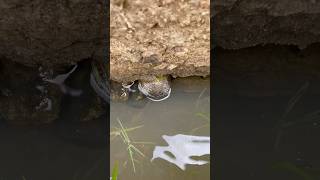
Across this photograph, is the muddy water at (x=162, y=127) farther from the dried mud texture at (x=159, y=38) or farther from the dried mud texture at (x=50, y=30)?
the dried mud texture at (x=50, y=30)

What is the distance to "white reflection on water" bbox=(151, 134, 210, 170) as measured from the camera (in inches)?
71.1

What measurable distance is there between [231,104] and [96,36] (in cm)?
A: 63

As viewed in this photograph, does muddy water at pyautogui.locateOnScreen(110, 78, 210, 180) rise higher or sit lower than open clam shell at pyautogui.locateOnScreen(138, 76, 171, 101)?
lower

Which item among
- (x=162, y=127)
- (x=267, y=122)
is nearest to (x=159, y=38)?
(x=162, y=127)

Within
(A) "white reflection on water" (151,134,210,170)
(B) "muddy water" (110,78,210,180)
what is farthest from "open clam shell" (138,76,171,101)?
(A) "white reflection on water" (151,134,210,170)

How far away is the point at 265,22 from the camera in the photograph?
60.2 inches

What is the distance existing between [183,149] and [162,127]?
12 centimetres

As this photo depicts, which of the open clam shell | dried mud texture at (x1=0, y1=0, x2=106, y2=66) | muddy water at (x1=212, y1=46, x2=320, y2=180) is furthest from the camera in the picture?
muddy water at (x1=212, y1=46, x2=320, y2=180)

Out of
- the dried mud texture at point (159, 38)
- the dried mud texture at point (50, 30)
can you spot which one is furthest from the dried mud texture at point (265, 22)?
the dried mud texture at point (50, 30)

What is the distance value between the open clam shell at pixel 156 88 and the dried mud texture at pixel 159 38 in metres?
0.05

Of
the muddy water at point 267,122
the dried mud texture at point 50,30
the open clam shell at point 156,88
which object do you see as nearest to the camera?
the dried mud texture at point 50,30

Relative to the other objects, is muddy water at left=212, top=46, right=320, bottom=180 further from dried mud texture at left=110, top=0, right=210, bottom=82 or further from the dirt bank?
dried mud texture at left=110, top=0, right=210, bottom=82

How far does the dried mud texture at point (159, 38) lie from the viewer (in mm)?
1410

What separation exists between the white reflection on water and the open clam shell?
16 cm
